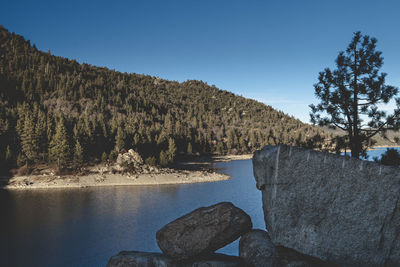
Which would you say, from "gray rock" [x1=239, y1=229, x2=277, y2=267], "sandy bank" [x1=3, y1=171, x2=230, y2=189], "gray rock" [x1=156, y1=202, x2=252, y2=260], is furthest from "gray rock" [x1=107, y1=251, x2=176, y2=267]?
"sandy bank" [x1=3, y1=171, x2=230, y2=189]

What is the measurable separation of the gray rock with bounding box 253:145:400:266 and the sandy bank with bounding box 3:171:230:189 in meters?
58.9

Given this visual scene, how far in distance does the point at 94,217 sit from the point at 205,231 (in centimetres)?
3230

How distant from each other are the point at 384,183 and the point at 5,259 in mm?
28645

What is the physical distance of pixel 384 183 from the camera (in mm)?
7758

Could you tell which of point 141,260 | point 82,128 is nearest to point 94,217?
point 141,260

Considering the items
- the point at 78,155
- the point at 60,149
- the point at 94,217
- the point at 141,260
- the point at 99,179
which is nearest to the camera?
the point at 141,260

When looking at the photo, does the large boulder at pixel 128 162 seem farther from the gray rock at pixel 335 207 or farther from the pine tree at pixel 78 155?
the gray rock at pixel 335 207

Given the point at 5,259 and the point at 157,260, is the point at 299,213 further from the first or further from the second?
the point at 5,259

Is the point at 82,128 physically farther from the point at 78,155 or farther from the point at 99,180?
the point at 99,180

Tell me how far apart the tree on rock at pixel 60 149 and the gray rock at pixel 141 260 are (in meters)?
62.4

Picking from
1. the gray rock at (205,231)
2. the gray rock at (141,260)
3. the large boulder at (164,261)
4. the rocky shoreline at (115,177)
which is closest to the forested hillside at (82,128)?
the rocky shoreline at (115,177)

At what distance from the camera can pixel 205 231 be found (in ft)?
35.3

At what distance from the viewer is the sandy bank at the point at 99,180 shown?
206ft

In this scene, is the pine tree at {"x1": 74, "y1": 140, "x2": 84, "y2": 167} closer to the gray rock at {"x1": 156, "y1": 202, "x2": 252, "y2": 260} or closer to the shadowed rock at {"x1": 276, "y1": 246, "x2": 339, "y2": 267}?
the gray rock at {"x1": 156, "y1": 202, "x2": 252, "y2": 260}
